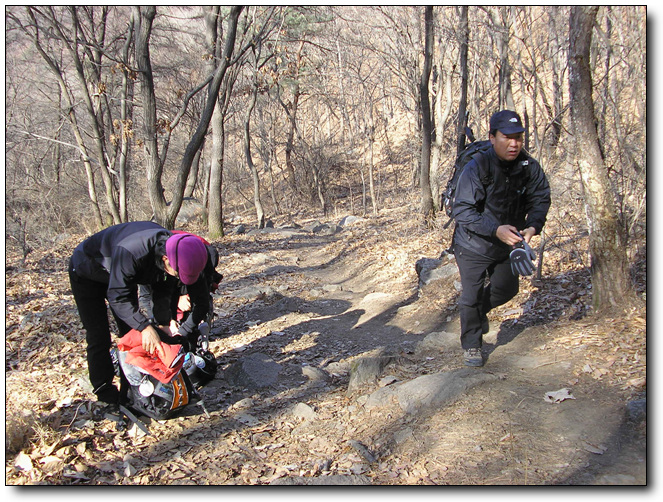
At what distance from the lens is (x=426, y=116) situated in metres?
11.9

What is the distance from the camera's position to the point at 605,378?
12.6ft

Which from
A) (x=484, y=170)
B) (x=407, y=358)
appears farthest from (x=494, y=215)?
(x=407, y=358)

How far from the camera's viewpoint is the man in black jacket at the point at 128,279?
345 cm

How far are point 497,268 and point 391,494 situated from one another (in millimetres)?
2179

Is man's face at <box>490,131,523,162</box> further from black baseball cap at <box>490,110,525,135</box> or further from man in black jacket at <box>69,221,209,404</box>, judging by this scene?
man in black jacket at <box>69,221,209,404</box>

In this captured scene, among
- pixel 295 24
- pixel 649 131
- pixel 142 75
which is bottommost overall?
pixel 649 131

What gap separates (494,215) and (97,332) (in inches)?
127

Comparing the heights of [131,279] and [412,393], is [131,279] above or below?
above

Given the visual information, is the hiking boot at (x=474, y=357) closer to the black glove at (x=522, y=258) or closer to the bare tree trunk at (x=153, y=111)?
the black glove at (x=522, y=258)

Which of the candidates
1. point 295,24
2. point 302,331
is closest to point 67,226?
point 295,24

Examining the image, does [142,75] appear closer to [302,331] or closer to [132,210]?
[302,331]

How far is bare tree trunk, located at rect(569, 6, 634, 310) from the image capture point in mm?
4746

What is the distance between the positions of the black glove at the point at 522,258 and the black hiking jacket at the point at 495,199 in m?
0.20

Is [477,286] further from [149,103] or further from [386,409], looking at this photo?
[149,103]
